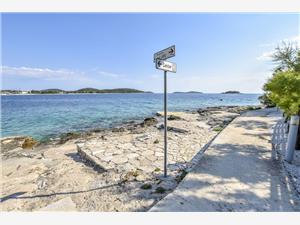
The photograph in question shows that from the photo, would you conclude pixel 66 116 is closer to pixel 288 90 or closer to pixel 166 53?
pixel 166 53

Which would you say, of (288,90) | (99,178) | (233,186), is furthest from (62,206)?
(288,90)

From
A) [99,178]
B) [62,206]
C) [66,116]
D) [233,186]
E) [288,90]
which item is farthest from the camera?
[66,116]

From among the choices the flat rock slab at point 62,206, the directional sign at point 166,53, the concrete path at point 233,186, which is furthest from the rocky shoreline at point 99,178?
the directional sign at point 166,53

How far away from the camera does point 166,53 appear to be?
389 cm

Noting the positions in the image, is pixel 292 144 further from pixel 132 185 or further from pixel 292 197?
pixel 132 185

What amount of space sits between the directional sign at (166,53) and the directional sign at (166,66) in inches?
5.6

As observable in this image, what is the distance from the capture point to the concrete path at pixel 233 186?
3.08 metres

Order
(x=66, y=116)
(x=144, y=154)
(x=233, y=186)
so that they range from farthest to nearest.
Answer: (x=66, y=116) < (x=144, y=154) < (x=233, y=186)

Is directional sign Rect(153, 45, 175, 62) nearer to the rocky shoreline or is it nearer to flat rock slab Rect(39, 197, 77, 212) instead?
the rocky shoreline

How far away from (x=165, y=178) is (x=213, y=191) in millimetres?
1137

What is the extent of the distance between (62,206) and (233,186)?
3240 mm

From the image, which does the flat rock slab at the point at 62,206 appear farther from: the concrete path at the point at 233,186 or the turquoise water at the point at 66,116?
the turquoise water at the point at 66,116

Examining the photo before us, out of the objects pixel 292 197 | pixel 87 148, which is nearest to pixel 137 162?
pixel 87 148

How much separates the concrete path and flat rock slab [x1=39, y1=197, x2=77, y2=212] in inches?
60.6
